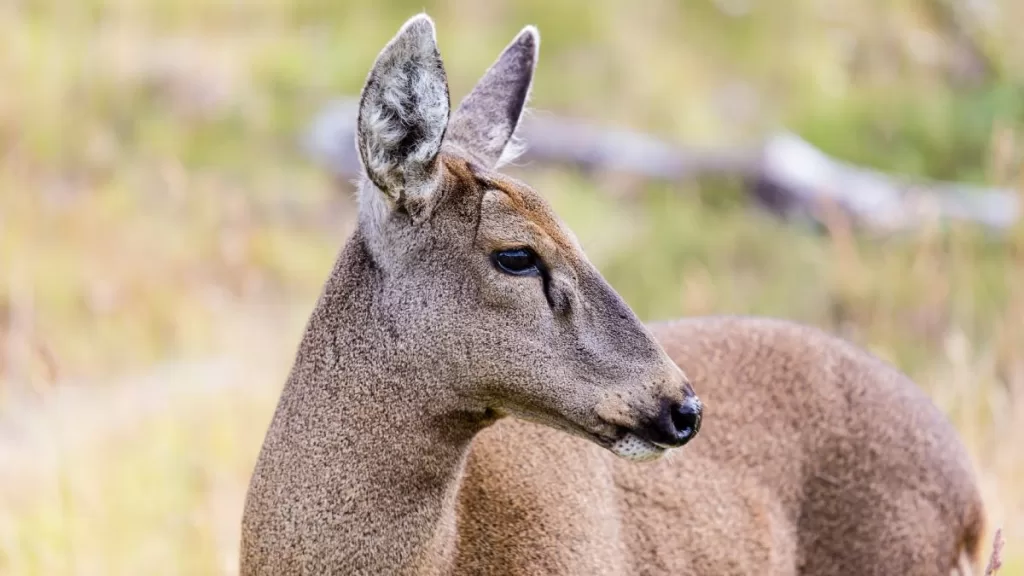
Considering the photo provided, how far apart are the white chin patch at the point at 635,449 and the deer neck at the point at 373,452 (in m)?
0.39

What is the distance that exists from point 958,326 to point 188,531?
4416 millimetres

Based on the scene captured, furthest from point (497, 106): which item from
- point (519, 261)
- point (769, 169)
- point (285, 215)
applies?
point (769, 169)

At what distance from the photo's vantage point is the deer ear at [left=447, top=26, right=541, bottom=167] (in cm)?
378

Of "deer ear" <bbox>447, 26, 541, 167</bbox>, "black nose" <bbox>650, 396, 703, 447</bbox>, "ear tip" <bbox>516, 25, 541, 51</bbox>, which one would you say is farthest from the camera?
"ear tip" <bbox>516, 25, 541, 51</bbox>

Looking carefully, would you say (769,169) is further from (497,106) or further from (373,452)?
(373,452)

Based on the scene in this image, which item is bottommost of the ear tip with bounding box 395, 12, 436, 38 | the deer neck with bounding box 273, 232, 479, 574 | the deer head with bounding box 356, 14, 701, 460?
the deer neck with bounding box 273, 232, 479, 574

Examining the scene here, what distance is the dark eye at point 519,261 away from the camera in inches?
129

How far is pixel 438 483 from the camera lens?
3.41m

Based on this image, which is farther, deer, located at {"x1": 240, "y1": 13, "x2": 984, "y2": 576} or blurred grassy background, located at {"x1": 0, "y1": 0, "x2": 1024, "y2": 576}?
blurred grassy background, located at {"x1": 0, "y1": 0, "x2": 1024, "y2": 576}

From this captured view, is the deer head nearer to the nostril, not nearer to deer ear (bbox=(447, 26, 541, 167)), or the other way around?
the nostril

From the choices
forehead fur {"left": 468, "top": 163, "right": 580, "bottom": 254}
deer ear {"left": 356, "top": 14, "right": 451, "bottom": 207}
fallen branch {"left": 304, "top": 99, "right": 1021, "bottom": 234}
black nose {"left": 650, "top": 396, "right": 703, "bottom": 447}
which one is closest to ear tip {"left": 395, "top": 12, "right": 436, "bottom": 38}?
deer ear {"left": 356, "top": 14, "right": 451, "bottom": 207}

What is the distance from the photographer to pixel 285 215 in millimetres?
10273

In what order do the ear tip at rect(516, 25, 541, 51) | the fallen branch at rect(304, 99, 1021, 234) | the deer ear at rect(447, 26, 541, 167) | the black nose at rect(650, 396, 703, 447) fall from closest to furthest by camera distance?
1. the black nose at rect(650, 396, 703, 447)
2. the deer ear at rect(447, 26, 541, 167)
3. the ear tip at rect(516, 25, 541, 51)
4. the fallen branch at rect(304, 99, 1021, 234)

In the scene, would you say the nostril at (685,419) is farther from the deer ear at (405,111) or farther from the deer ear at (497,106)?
the deer ear at (497,106)
